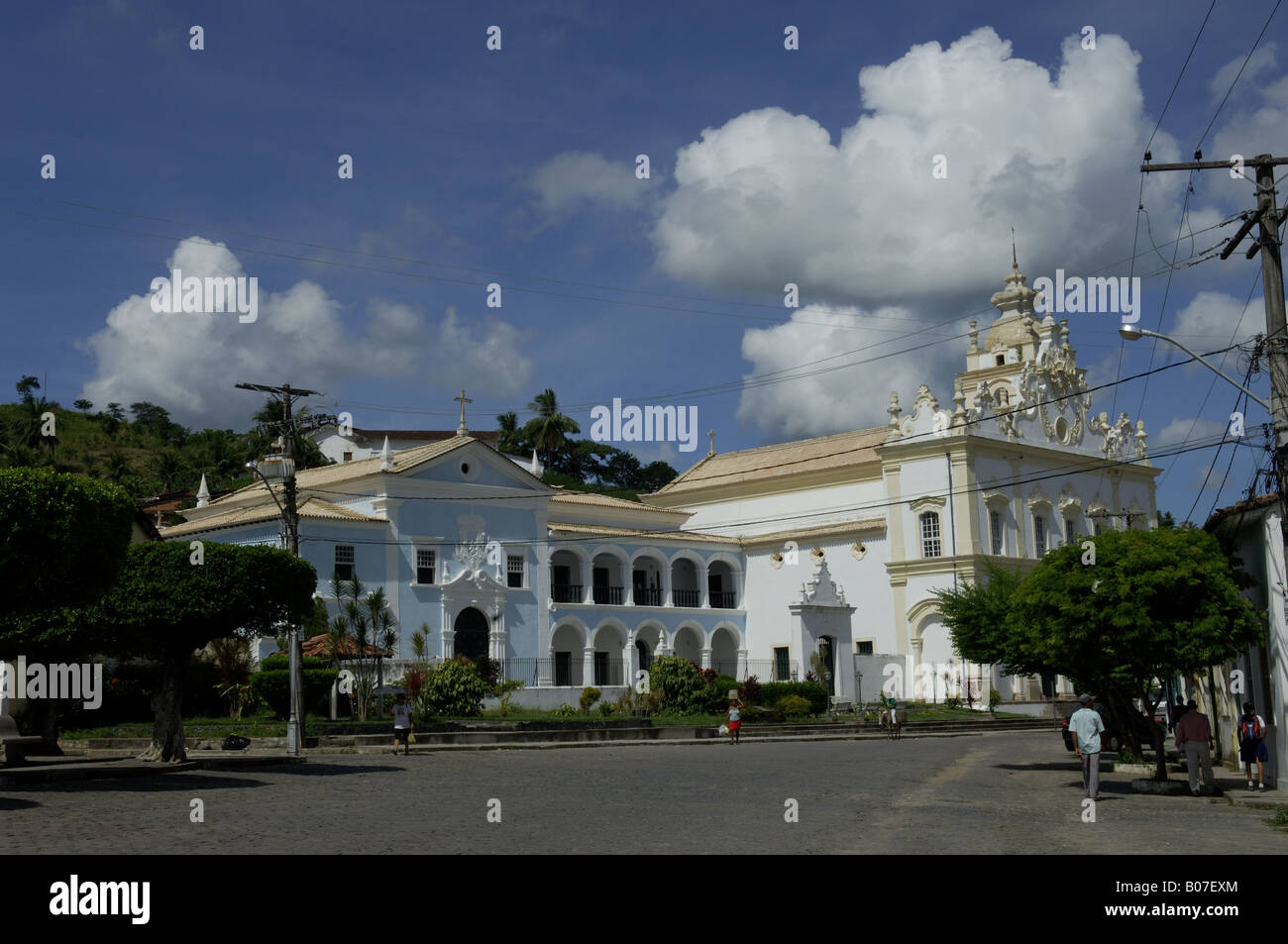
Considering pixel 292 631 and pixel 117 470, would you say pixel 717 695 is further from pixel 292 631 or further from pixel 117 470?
pixel 117 470

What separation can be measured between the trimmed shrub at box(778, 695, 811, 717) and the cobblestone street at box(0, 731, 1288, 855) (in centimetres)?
1751

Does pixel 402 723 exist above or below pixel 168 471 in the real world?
below

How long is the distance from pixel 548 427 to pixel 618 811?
76634 millimetres

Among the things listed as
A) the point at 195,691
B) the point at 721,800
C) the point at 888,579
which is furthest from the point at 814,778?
the point at 888,579

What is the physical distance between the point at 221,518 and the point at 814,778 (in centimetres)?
3192

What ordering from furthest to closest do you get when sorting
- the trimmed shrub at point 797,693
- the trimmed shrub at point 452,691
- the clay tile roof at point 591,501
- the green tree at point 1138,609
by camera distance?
the clay tile roof at point 591,501, the trimmed shrub at point 797,693, the trimmed shrub at point 452,691, the green tree at point 1138,609

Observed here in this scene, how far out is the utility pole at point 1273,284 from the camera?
16578 millimetres

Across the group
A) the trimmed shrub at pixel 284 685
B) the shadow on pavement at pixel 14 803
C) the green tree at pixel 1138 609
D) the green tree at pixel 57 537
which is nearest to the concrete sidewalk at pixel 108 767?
the shadow on pavement at pixel 14 803

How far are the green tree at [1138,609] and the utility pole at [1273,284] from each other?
2.44m

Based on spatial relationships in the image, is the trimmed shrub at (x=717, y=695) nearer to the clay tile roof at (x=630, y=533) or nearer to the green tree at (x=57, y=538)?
the clay tile roof at (x=630, y=533)

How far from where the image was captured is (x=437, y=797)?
57.7 feet

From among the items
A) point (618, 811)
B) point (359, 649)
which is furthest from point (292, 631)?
point (618, 811)

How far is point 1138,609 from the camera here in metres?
19.0
